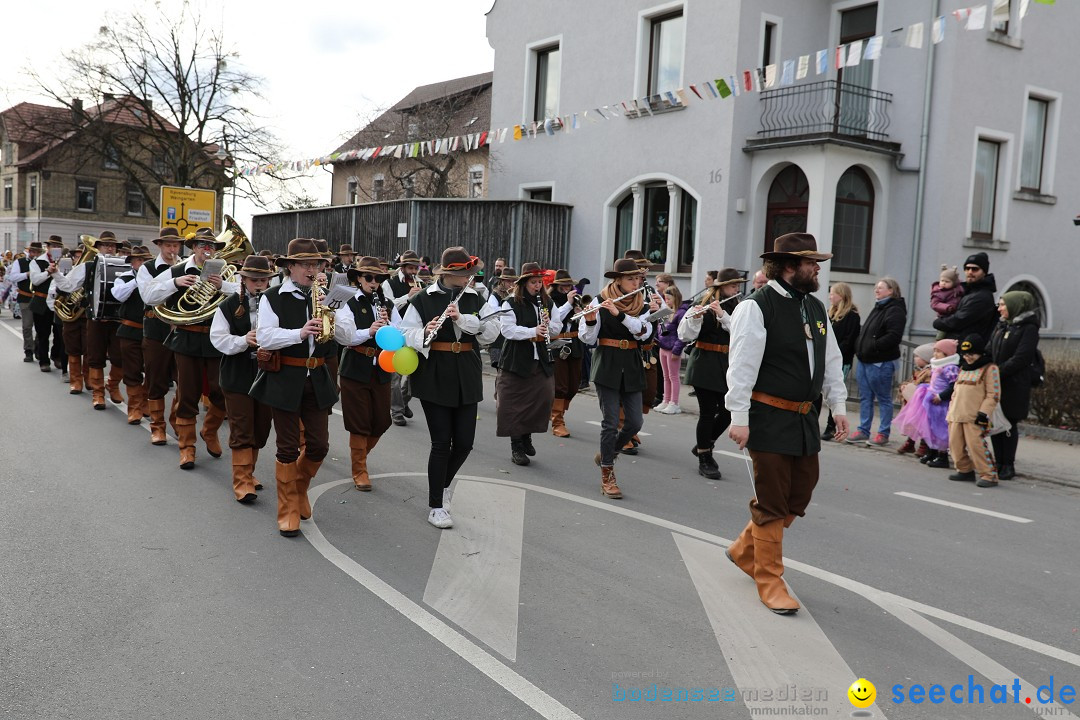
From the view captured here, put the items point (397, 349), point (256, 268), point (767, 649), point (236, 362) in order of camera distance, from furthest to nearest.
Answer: point (236, 362), point (256, 268), point (397, 349), point (767, 649)

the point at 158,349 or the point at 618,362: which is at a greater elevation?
the point at 618,362

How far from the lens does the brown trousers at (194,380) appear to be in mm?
8336

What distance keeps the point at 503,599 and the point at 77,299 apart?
9.77 metres

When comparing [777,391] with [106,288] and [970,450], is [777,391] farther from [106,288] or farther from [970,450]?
[106,288]

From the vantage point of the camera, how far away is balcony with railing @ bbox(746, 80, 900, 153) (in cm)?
1773

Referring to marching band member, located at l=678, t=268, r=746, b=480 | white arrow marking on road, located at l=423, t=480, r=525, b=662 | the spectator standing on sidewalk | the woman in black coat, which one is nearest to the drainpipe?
the spectator standing on sidewalk

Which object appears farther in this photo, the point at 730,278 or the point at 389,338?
the point at 730,278

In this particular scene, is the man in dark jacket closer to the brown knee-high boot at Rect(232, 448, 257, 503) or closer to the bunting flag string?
the bunting flag string

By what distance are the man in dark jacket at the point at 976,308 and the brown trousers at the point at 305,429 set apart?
6830 mm

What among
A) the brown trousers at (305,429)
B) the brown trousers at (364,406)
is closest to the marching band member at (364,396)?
the brown trousers at (364,406)

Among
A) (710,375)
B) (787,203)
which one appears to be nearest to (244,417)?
(710,375)

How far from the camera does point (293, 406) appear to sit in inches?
248

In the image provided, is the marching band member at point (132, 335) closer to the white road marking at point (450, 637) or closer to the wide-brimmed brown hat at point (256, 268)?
the wide-brimmed brown hat at point (256, 268)

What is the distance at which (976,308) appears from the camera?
965cm
